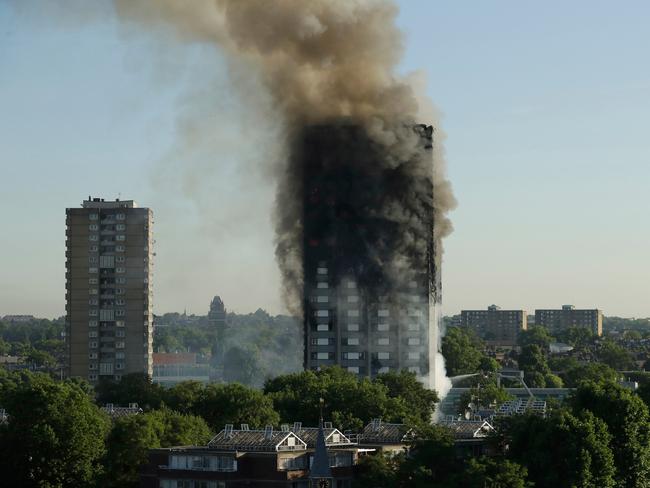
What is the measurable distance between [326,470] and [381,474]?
12.2 feet

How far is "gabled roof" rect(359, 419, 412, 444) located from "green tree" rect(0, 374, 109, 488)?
66.8ft

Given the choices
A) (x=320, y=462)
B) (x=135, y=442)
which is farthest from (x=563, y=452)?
(x=135, y=442)

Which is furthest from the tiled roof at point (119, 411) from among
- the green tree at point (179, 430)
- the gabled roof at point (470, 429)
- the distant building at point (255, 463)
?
the gabled roof at point (470, 429)

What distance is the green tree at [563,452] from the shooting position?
385ft

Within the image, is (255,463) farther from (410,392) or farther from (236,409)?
(410,392)

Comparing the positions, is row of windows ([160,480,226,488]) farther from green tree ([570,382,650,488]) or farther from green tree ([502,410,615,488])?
green tree ([570,382,650,488])

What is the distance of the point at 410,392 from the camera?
584 ft

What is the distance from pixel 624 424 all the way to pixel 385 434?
59.1 ft

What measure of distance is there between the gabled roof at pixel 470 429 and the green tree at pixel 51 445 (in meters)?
26.8

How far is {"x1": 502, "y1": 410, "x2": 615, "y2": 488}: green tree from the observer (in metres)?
117

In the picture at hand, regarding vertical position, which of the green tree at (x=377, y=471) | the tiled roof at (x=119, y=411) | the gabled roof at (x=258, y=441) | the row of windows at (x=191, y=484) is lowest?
the row of windows at (x=191, y=484)

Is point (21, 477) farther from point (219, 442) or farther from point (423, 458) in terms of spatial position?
point (423, 458)

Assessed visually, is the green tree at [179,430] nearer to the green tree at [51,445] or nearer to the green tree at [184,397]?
the green tree at [51,445]

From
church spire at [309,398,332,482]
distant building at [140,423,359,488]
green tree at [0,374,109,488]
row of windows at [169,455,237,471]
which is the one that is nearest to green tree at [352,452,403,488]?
distant building at [140,423,359,488]
